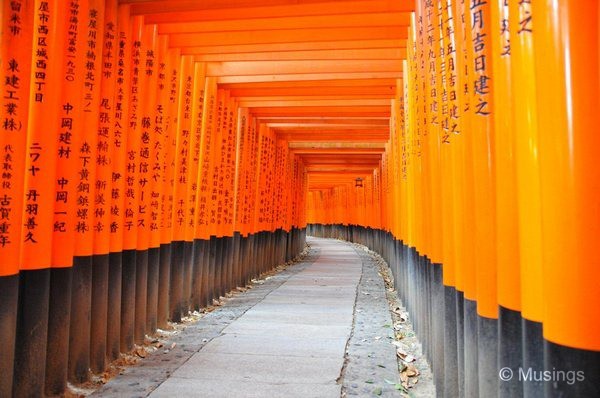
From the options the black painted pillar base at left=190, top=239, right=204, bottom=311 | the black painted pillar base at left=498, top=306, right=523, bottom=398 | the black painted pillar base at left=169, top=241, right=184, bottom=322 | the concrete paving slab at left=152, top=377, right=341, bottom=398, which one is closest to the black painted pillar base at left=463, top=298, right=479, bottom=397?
the black painted pillar base at left=498, top=306, right=523, bottom=398

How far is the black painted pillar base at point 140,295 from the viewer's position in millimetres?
4730

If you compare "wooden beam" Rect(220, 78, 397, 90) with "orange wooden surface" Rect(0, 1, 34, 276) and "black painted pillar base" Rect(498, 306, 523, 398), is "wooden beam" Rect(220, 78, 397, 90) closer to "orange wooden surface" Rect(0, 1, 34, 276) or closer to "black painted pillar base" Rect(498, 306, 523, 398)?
"orange wooden surface" Rect(0, 1, 34, 276)

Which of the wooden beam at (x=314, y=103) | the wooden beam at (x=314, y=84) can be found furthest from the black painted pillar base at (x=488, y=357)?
the wooden beam at (x=314, y=103)

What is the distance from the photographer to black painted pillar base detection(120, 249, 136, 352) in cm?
445

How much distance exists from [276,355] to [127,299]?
1.55m

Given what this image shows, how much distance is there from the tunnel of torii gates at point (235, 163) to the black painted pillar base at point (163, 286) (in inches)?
1.0

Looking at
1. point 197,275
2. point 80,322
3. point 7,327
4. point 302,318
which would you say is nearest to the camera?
point 7,327

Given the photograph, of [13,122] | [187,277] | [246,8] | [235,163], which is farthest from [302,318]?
[13,122]

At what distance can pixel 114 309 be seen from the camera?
13.9ft

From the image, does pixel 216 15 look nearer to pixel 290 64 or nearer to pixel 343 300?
pixel 290 64

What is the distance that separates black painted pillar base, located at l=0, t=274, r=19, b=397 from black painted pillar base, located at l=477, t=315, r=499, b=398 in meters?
2.78

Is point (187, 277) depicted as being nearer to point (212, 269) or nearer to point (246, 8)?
point (212, 269)

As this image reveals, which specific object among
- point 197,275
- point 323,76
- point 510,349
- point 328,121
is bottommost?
point 197,275

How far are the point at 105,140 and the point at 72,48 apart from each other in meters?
0.85
